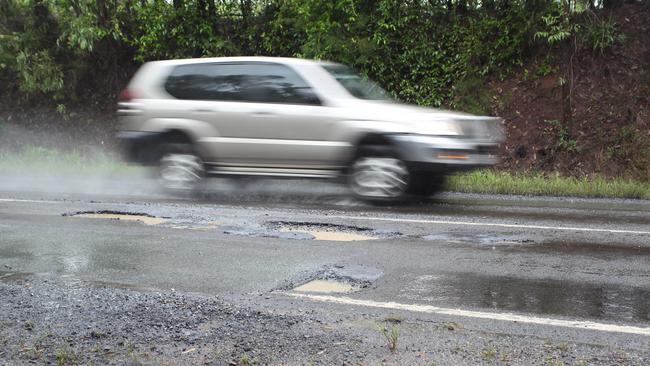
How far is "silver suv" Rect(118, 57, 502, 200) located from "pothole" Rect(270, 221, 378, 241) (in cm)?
202

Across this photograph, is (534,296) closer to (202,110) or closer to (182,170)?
(202,110)

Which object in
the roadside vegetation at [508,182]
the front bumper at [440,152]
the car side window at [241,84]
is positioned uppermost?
the car side window at [241,84]

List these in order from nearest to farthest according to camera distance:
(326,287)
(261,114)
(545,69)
Result: (326,287) < (261,114) < (545,69)

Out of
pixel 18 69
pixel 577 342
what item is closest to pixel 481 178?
pixel 577 342

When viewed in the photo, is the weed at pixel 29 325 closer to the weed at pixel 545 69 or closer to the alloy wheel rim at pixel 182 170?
the alloy wheel rim at pixel 182 170

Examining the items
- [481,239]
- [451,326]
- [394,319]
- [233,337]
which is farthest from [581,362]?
[481,239]

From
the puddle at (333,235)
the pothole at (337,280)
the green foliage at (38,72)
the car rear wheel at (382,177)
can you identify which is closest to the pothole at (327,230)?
the puddle at (333,235)

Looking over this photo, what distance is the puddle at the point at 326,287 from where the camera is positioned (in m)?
5.16

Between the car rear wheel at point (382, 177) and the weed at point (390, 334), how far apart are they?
551 centimetres

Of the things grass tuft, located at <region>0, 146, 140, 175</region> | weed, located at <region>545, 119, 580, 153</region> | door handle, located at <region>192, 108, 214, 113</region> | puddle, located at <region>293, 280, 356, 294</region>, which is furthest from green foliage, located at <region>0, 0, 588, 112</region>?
puddle, located at <region>293, 280, 356, 294</region>

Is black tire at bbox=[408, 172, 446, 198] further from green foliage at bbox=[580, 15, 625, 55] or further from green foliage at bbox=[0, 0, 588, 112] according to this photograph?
green foliage at bbox=[580, 15, 625, 55]

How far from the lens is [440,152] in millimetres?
9250

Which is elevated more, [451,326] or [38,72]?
[38,72]

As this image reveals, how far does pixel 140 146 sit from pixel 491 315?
7.54 meters
